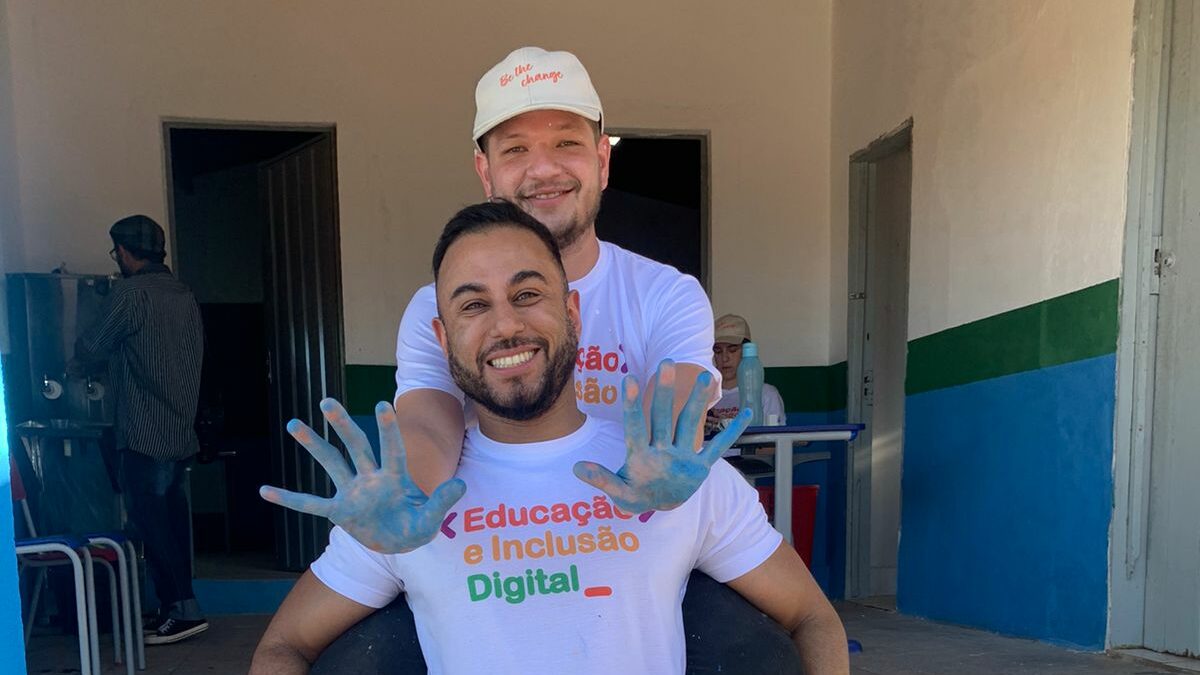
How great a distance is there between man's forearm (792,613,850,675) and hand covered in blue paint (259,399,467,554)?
56 cm

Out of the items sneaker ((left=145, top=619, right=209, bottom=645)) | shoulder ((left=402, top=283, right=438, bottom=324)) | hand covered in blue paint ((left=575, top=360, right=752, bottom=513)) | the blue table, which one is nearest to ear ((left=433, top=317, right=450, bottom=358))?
shoulder ((left=402, top=283, right=438, bottom=324))

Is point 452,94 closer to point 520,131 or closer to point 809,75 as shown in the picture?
point 809,75

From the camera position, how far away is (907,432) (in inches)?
161

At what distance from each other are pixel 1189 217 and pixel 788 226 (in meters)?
2.41

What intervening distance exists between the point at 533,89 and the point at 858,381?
3.47 m

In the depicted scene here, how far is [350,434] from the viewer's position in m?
1.14

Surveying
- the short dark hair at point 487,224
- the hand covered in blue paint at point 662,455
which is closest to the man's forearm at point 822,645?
the hand covered in blue paint at point 662,455

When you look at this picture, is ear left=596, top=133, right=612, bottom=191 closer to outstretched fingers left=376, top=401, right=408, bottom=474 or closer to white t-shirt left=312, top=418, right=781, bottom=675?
white t-shirt left=312, top=418, right=781, bottom=675

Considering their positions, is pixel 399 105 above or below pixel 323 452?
above

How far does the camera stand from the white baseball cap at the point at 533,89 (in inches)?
63.4

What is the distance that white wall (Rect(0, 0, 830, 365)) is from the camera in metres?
4.38

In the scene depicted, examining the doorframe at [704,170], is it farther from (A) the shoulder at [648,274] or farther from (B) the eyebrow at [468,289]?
(B) the eyebrow at [468,289]

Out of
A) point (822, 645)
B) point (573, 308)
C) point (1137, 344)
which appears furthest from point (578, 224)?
point (1137, 344)

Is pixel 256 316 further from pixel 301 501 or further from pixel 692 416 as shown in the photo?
pixel 692 416
